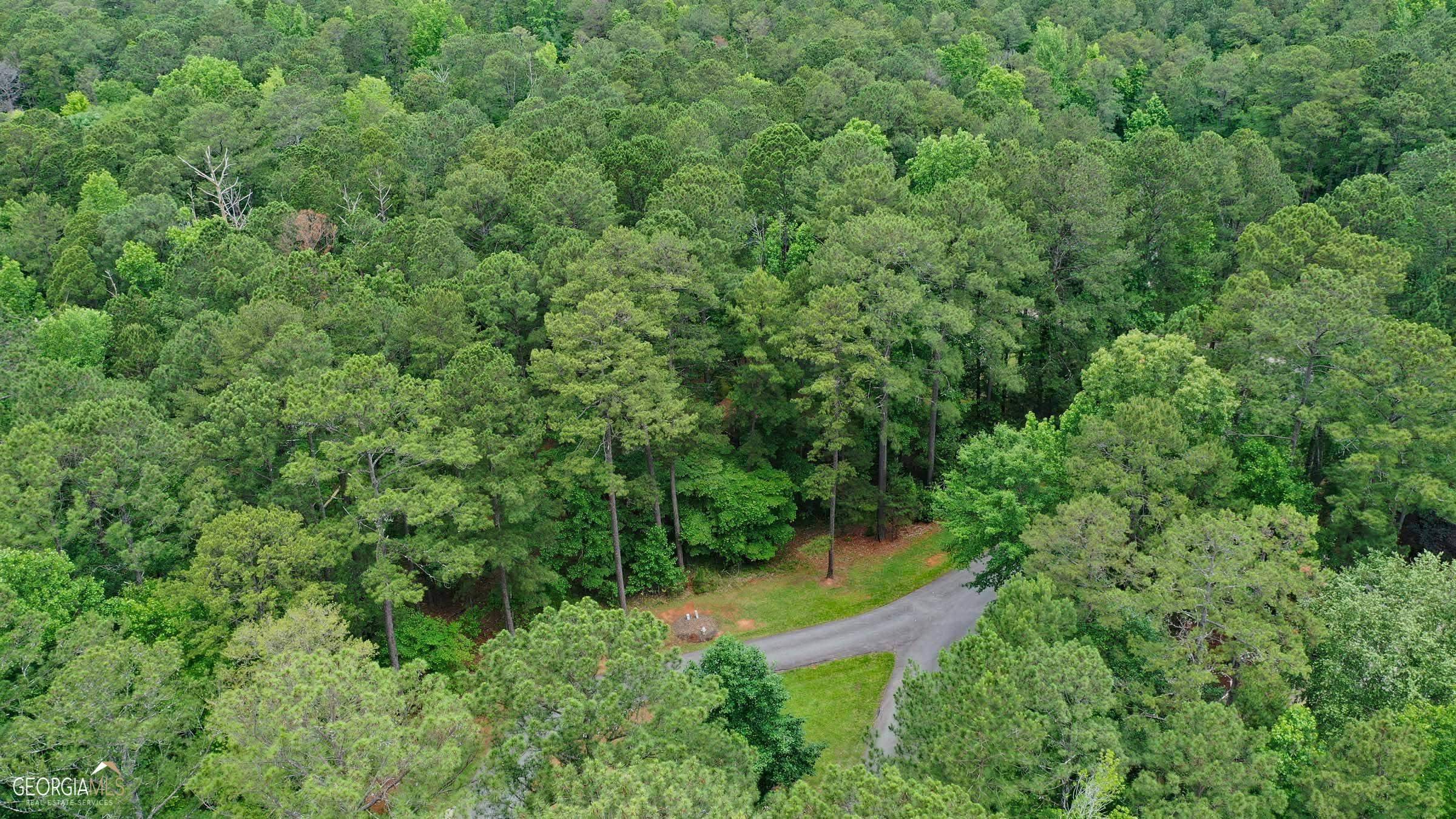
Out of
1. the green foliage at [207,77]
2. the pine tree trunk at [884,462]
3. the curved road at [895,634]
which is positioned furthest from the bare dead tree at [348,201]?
the curved road at [895,634]

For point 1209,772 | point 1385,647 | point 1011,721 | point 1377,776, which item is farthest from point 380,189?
point 1377,776

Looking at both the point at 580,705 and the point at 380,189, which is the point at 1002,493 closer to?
the point at 580,705

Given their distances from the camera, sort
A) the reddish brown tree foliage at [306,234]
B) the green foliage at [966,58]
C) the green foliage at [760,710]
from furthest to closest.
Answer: the green foliage at [966,58]
the reddish brown tree foliage at [306,234]
the green foliage at [760,710]

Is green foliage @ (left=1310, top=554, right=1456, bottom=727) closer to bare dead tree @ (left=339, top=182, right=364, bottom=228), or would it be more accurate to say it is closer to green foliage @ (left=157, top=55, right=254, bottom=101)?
bare dead tree @ (left=339, top=182, right=364, bottom=228)

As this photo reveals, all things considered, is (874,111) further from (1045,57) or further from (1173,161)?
(1045,57)

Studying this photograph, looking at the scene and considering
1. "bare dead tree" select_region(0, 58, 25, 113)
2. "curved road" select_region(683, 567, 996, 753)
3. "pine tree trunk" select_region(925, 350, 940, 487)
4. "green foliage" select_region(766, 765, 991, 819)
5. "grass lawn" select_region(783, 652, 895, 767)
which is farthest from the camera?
"bare dead tree" select_region(0, 58, 25, 113)

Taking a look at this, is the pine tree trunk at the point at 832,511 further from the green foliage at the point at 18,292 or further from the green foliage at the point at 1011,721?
the green foliage at the point at 18,292

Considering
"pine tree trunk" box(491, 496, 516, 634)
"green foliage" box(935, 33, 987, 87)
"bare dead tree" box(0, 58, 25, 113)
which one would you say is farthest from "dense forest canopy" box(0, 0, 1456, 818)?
"bare dead tree" box(0, 58, 25, 113)
